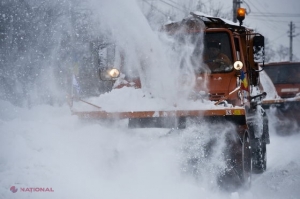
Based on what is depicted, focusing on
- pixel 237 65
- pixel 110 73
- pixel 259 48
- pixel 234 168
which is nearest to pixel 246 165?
pixel 234 168

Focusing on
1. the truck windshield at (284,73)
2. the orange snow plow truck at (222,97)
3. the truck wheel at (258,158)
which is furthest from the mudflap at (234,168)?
the truck windshield at (284,73)

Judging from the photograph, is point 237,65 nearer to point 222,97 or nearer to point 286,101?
point 222,97

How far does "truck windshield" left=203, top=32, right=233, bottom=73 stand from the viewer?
20.5ft

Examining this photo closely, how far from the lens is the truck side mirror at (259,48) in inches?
268

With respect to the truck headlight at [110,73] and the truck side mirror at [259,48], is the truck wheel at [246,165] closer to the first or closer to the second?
the truck side mirror at [259,48]

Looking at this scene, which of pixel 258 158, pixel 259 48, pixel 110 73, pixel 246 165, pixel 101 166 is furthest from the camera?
pixel 258 158

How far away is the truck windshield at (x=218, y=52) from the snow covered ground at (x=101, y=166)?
1407mm

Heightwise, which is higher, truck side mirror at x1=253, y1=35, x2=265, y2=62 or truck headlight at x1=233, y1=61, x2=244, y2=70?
truck side mirror at x1=253, y1=35, x2=265, y2=62

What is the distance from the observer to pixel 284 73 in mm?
13281

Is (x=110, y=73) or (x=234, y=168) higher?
(x=110, y=73)

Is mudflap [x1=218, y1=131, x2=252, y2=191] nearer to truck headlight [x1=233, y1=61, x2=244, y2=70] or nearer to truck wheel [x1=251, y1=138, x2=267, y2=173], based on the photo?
truck headlight [x1=233, y1=61, x2=244, y2=70]

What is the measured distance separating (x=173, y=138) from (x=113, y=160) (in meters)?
0.82

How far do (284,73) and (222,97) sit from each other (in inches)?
321

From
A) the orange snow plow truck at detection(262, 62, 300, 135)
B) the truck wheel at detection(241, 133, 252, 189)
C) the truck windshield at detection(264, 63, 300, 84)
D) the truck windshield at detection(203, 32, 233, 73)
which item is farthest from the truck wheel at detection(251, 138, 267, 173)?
the truck windshield at detection(264, 63, 300, 84)
